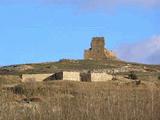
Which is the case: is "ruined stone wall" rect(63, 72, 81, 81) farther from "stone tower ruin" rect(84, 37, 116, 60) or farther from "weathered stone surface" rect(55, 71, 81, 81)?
"stone tower ruin" rect(84, 37, 116, 60)

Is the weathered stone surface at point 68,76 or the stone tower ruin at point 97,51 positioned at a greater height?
the stone tower ruin at point 97,51

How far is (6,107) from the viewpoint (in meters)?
15.6

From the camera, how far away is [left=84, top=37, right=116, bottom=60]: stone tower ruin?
10779 centimetres

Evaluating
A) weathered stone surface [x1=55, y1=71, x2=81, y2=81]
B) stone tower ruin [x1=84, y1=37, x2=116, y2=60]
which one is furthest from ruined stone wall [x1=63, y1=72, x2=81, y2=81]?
stone tower ruin [x1=84, y1=37, x2=116, y2=60]

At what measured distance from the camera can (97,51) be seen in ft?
361

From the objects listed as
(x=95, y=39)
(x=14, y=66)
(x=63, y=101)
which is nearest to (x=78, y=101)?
(x=63, y=101)

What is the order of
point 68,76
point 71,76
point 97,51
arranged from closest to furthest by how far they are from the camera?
1. point 68,76
2. point 71,76
3. point 97,51

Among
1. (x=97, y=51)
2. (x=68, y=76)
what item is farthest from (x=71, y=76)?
(x=97, y=51)

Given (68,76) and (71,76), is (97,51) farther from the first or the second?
(68,76)

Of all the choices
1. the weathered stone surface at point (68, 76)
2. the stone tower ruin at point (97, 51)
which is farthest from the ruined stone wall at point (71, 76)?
the stone tower ruin at point (97, 51)

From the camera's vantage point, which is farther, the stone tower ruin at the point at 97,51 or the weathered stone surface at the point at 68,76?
the stone tower ruin at the point at 97,51

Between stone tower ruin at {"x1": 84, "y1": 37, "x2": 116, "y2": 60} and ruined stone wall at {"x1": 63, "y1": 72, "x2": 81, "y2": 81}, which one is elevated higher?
stone tower ruin at {"x1": 84, "y1": 37, "x2": 116, "y2": 60}

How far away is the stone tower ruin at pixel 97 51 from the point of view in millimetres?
107787

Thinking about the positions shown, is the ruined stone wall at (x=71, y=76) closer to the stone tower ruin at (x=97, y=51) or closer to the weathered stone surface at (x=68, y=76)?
the weathered stone surface at (x=68, y=76)
